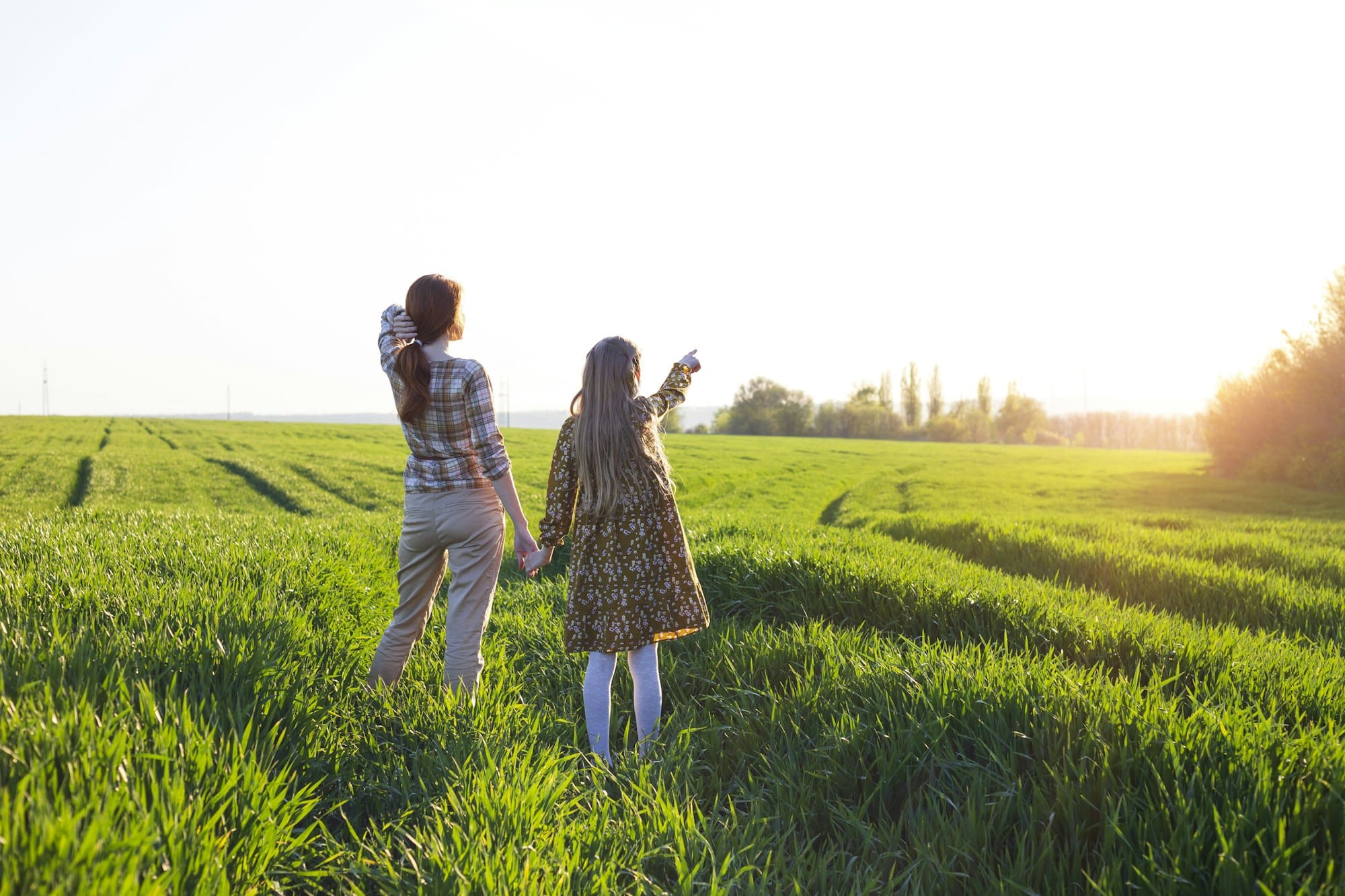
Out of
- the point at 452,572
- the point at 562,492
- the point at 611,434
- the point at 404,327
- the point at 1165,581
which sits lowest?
the point at 1165,581

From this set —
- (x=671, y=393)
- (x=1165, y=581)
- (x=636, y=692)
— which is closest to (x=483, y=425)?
(x=671, y=393)

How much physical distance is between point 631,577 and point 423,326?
6.26ft

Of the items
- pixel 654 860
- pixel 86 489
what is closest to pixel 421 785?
pixel 654 860

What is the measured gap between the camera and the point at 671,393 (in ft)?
15.1

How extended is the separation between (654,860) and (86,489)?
2253 cm

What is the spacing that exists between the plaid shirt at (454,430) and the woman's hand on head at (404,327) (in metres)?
0.08

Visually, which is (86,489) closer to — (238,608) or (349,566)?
(349,566)

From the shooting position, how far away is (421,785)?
314cm

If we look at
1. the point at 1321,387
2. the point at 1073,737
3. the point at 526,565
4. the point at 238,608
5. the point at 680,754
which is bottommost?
the point at 680,754

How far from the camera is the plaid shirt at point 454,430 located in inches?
163

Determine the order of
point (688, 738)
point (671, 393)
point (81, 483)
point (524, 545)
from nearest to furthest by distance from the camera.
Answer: point (688, 738)
point (524, 545)
point (671, 393)
point (81, 483)

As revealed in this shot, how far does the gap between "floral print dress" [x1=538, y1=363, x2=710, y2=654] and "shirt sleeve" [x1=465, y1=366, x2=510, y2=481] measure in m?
0.37

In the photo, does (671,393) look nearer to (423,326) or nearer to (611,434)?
(611,434)

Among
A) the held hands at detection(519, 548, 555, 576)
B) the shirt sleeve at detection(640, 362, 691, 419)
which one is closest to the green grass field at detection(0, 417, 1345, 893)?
the held hands at detection(519, 548, 555, 576)
